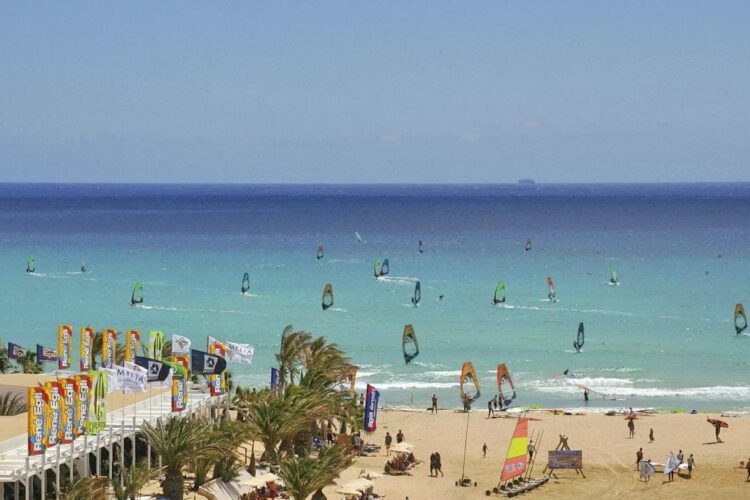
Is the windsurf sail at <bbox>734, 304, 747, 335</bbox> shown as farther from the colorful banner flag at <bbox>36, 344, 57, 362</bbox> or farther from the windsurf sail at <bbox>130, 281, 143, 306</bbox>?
the colorful banner flag at <bbox>36, 344, 57, 362</bbox>

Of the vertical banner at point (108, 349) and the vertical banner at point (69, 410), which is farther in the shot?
the vertical banner at point (108, 349)

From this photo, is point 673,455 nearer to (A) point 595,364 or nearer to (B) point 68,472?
(B) point 68,472

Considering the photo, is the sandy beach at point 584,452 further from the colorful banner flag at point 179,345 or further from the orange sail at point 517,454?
the colorful banner flag at point 179,345

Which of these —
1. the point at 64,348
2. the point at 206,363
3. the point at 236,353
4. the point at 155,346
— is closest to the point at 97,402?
the point at 206,363

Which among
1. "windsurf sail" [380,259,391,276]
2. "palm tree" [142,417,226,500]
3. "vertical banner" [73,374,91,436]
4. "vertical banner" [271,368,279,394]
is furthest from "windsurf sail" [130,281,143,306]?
"vertical banner" [73,374,91,436]

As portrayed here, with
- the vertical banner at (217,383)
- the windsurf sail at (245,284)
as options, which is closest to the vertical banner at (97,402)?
the vertical banner at (217,383)

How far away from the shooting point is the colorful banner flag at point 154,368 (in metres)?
31.6

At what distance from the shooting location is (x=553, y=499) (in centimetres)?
3434

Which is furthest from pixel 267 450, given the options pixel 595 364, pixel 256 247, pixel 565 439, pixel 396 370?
pixel 256 247

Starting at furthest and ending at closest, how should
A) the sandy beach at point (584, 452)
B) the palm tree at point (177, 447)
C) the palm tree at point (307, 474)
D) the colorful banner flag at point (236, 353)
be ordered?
the colorful banner flag at point (236, 353)
the sandy beach at point (584, 452)
the palm tree at point (307, 474)
the palm tree at point (177, 447)

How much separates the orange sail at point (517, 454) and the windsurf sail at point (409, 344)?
25293mm

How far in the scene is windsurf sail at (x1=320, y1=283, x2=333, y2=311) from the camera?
8187cm

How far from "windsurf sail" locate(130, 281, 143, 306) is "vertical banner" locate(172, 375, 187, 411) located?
49.7 m

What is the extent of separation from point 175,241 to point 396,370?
8797 centimetres
